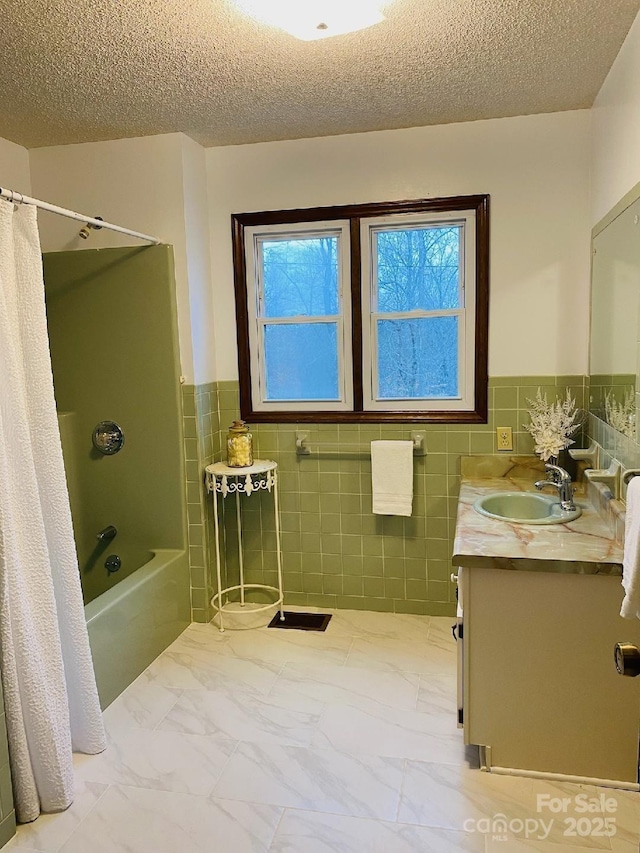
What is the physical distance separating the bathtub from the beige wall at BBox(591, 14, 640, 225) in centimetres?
246

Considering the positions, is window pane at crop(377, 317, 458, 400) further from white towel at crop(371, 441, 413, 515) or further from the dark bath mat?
the dark bath mat

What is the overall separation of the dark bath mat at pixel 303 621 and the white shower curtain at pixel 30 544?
128cm

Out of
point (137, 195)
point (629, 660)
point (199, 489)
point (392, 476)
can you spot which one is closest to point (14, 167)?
point (137, 195)

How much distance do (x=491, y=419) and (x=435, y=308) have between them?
606 millimetres

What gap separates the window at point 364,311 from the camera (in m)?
3.03

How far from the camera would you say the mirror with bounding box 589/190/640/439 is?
2.08 m

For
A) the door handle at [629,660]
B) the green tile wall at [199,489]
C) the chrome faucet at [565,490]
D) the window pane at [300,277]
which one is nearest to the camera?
the door handle at [629,660]

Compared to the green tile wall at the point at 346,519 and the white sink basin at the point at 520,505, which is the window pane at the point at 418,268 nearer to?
the green tile wall at the point at 346,519

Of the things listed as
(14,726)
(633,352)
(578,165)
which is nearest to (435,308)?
(578,165)

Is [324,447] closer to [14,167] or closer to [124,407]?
[124,407]

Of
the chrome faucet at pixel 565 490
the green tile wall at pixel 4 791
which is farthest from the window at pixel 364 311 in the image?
the green tile wall at pixel 4 791

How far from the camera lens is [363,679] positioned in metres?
2.64

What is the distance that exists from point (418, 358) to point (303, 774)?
1.91 meters

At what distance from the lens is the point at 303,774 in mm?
2068
